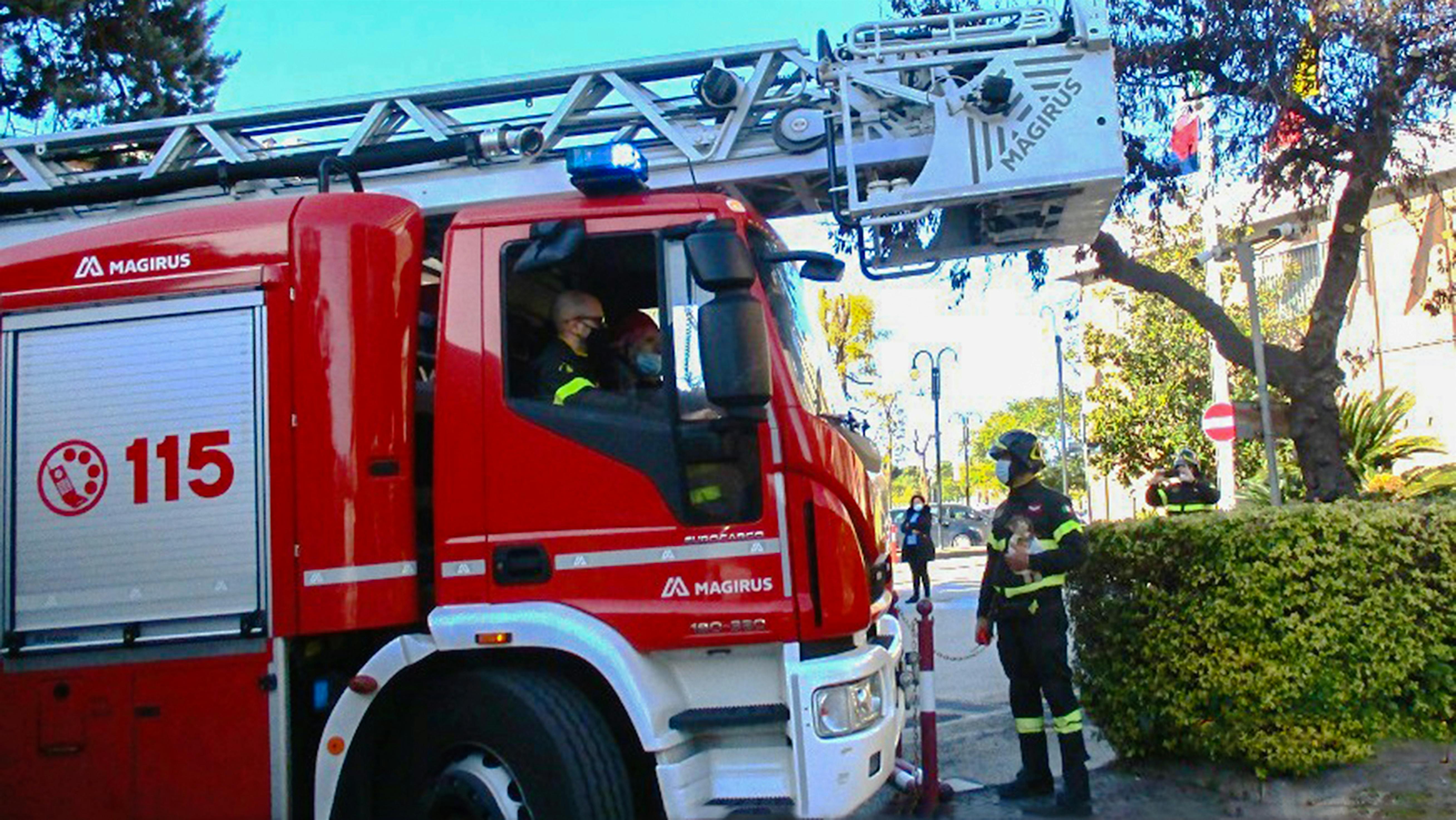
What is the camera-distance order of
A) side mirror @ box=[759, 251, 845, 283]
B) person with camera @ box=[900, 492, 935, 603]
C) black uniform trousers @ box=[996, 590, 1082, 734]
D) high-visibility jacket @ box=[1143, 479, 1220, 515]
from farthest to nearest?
1. person with camera @ box=[900, 492, 935, 603]
2. high-visibility jacket @ box=[1143, 479, 1220, 515]
3. black uniform trousers @ box=[996, 590, 1082, 734]
4. side mirror @ box=[759, 251, 845, 283]

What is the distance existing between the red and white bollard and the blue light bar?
2339 millimetres

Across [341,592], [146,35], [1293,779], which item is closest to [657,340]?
[341,592]

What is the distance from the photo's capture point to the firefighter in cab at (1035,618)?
19.1 feet

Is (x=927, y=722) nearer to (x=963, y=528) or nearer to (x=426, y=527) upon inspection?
(x=426, y=527)

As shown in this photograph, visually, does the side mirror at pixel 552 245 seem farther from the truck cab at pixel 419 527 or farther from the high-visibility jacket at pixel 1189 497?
the high-visibility jacket at pixel 1189 497

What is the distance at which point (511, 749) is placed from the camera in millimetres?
4168

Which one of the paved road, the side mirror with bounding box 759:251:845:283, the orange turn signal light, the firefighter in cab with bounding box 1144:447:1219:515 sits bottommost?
the paved road

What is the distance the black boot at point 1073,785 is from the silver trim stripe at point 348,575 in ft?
10.9

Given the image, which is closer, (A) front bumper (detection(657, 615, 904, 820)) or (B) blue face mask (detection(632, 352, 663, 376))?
(A) front bumper (detection(657, 615, 904, 820))

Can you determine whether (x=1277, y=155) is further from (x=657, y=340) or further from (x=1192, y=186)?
(x=657, y=340)

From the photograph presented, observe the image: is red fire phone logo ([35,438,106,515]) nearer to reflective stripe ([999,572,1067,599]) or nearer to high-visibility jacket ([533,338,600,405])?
high-visibility jacket ([533,338,600,405])

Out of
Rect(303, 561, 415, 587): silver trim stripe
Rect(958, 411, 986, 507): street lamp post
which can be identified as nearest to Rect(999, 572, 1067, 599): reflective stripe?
Rect(303, 561, 415, 587): silver trim stripe

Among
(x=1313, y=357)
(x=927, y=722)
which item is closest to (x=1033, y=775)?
(x=927, y=722)

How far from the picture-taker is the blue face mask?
442 centimetres
